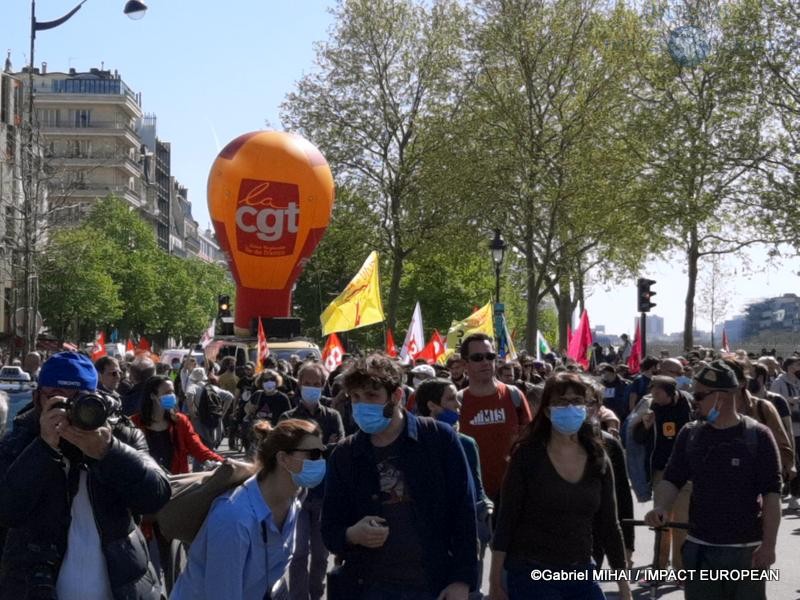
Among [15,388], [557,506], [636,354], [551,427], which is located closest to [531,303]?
[636,354]

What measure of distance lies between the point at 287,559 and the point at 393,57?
141ft

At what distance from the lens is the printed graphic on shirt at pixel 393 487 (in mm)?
5441

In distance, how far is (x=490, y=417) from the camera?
8.62 m

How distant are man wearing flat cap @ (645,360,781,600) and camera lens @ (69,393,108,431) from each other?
9.49 feet

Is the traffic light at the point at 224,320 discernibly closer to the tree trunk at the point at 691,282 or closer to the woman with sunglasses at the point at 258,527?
the tree trunk at the point at 691,282

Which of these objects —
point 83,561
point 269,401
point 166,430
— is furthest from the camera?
point 269,401

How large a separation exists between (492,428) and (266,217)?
30.9m

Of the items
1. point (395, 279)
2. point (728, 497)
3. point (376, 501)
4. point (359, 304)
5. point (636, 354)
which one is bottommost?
point (728, 497)

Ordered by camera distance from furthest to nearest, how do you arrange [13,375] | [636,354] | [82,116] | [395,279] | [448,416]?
[82,116]
[395,279]
[636,354]
[13,375]
[448,416]

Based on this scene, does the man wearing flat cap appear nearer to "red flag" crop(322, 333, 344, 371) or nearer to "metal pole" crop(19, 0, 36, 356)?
"red flag" crop(322, 333, 344, 371)

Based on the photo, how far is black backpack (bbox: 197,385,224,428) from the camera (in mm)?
17594

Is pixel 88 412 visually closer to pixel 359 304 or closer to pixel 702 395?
pixel 702 395

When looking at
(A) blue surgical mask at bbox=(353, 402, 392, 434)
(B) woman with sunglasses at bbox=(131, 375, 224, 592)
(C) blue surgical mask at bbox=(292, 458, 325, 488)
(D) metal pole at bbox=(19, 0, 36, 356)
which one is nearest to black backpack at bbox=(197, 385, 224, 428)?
(B) woman with sunglasses at bbox=(131, 375, 224, 592)

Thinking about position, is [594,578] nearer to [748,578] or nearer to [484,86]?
[748,578]
